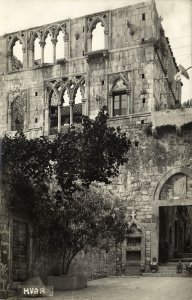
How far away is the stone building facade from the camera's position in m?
23.6

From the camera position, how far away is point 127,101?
2731cm

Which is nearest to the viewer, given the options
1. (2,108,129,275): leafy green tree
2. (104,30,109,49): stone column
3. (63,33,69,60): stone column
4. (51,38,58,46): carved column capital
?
(2,108,129,275): leafy green tree

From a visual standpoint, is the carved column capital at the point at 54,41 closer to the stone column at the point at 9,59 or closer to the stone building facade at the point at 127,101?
the stone building facade at the point at 127,101

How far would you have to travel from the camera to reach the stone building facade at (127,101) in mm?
23562

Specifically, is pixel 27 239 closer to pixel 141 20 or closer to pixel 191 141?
pixel 191 141

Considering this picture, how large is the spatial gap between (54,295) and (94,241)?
9.83 ft

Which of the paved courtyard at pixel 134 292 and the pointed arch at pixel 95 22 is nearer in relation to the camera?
the paved courtyard at pixel 134 292

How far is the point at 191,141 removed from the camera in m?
24.1

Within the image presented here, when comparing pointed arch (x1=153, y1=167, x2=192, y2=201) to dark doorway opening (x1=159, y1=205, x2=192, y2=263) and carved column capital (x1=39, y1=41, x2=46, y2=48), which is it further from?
carved column capital (x1=39, y1=41, x2=46, y2=48)

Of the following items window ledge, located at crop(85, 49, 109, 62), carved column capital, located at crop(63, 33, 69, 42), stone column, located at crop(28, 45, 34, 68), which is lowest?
window ledge, located at crop(85, 49, 109, 62)

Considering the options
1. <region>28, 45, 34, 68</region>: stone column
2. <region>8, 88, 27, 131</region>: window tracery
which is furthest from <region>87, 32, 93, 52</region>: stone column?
<region>8, 88, 27, 131</region>: window tracery

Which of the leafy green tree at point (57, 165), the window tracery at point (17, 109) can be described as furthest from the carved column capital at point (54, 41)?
the leafy green tree at point (57, 165)

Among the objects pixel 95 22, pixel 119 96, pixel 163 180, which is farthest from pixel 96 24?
pixel 163 180

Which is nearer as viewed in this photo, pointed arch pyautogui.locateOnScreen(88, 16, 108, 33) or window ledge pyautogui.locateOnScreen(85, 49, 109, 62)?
window ledge pyautogui.locateOnScreen(85, 49, 109, 62)
